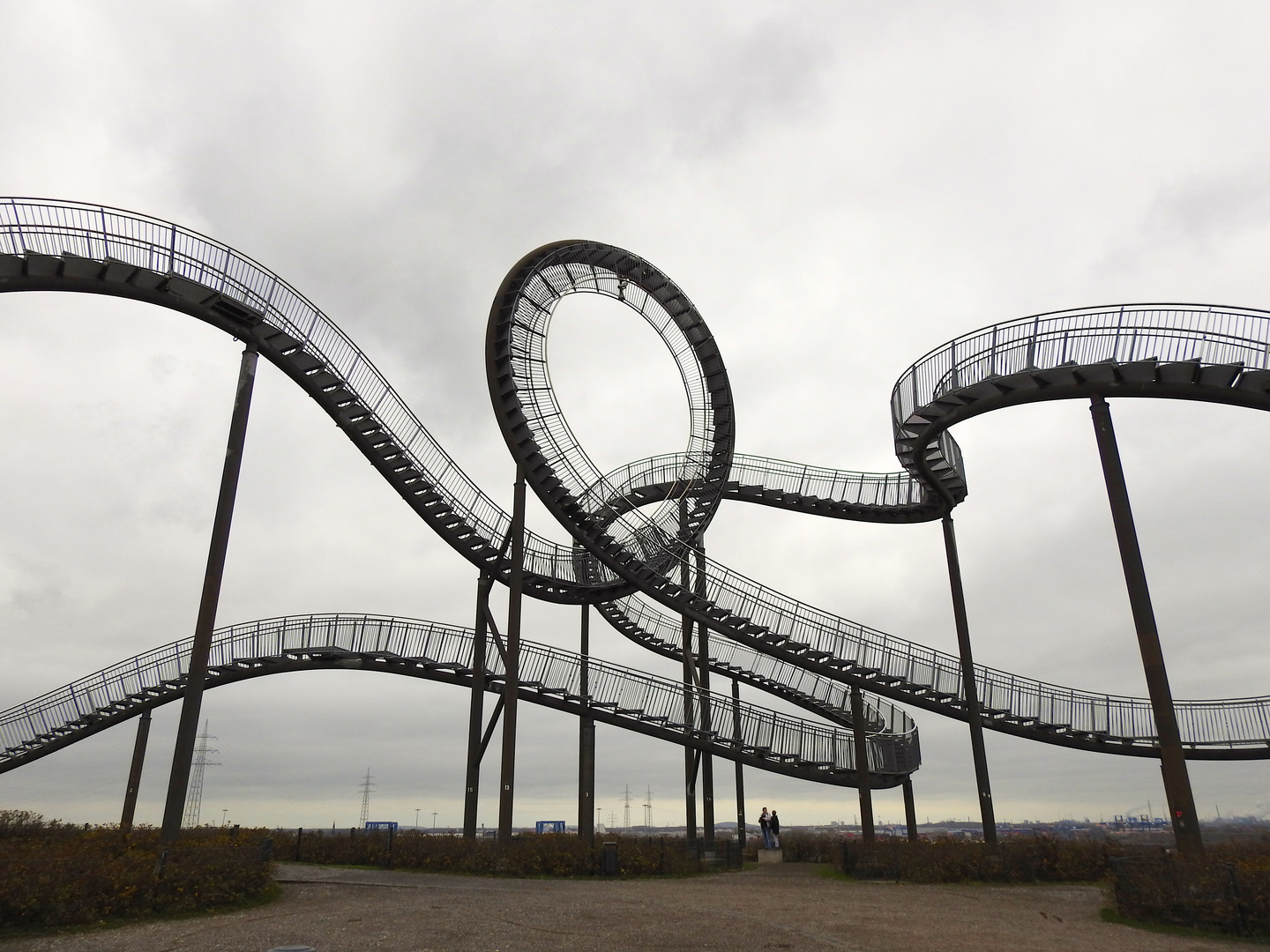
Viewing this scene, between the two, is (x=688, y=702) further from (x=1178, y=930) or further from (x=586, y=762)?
(x=1178, y=930)

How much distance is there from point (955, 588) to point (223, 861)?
19.3 meters

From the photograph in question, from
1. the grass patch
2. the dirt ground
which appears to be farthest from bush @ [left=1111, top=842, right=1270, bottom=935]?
the dirt ground

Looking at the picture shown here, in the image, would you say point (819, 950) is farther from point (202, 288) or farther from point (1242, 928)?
point (202, 288)

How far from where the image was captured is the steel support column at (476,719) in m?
21.6

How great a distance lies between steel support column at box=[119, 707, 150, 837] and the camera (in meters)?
24.3

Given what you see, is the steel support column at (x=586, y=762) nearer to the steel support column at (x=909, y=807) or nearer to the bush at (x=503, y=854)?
the bush at (x=503, y=854)

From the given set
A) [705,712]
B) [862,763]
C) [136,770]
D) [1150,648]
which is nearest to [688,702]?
[705,712]

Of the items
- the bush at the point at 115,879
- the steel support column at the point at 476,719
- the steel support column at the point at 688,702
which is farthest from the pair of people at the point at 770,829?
the bush at the point at 115,879

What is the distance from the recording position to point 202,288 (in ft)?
56.2

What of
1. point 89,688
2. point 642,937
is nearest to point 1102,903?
point 642,937

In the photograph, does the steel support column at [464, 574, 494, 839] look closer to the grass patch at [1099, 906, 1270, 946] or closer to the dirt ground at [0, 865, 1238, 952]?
the dirt ground at [0, 865, 1238, 952]

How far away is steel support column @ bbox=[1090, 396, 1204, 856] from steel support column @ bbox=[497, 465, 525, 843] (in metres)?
14.0

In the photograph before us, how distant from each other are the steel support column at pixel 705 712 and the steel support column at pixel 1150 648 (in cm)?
1065

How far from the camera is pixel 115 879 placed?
35.9 feet
